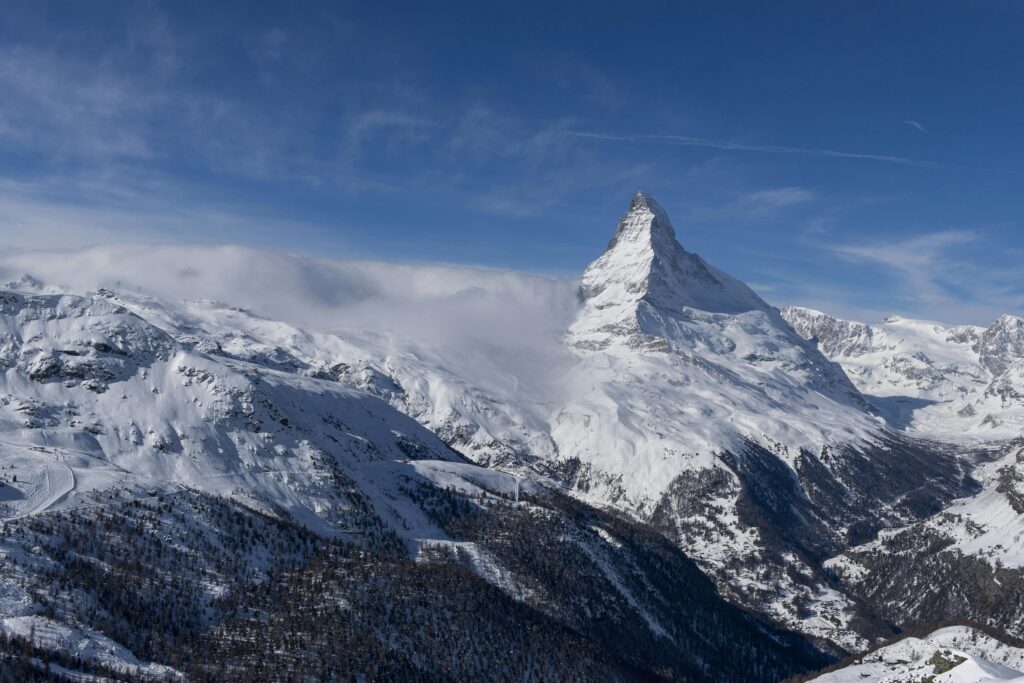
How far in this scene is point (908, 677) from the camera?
516 feet

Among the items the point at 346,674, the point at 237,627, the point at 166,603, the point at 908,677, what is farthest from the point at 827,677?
the point at 166,603

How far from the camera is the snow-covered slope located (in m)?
142

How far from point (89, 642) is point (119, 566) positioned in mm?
34219

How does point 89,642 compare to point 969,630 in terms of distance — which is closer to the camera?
point 89,642

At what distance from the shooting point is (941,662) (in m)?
157

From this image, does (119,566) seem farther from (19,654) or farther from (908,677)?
(908,677)

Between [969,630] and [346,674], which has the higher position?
[969,630]

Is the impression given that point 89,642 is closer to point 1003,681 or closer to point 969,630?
point 1003,681

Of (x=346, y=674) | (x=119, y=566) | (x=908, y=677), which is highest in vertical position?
(x=908, y=677)

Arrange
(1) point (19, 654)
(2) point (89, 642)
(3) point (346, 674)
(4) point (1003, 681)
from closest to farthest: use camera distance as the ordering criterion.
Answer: (4) point (1003, 681), (1) point (19, 654), (2) point (89, 642), (3) point (346, 674)

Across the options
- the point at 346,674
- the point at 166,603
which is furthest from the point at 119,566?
the point at 346,674

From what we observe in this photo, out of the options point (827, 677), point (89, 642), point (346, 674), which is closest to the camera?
point (89, 642)

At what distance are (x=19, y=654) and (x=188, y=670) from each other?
1299 inches

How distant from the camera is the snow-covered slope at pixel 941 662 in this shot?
466 ft
